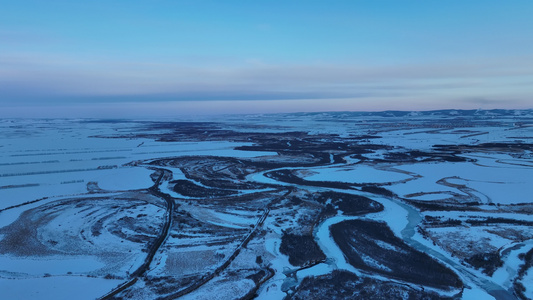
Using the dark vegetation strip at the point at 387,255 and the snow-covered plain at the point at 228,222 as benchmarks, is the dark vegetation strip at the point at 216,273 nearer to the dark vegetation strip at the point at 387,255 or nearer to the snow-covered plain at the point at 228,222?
the snow-covered plain at the point at 228,222

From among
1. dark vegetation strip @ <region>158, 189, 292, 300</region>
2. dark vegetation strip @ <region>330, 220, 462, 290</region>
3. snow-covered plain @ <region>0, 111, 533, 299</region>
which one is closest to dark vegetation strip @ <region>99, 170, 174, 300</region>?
snow-covered plain @ <region>0, 111, 533, 299</region>

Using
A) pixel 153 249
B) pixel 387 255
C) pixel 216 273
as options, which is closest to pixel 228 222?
pixel 153 249

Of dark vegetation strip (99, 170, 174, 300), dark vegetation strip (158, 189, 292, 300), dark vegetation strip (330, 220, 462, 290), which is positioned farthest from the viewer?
dark vegetation strip (330, 220, 462, 290)

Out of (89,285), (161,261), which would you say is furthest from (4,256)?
(161,261)

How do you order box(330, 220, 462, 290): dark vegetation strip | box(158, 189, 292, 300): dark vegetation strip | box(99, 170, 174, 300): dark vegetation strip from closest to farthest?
1. box(158, 189, 292, 300): dark vegetation strip
2. box(99, 170, 174, 300): dark vegetation strip
3. box(330, 220, 462, 290): dark vegetation strip

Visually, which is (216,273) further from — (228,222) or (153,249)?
(228,222)

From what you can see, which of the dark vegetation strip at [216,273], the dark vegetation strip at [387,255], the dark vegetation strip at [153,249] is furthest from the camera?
the dark vegetation strip at [387,255]

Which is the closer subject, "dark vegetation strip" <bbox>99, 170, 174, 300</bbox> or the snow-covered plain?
"dark vegetation strip" <bbox>99, 170, 174, 300</bbox>

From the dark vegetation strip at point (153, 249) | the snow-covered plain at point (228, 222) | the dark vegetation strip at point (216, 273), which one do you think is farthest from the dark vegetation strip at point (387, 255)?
the dark vegetation strip at point (153, 249)

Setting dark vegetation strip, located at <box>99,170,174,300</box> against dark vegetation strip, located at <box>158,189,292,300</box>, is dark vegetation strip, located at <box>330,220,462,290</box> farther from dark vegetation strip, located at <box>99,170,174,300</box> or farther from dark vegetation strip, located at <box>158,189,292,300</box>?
dark vegetation strip, located at <box>99,170,174,300</box>

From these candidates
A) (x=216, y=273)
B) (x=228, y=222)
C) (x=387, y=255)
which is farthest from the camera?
(x=228, y=222)
